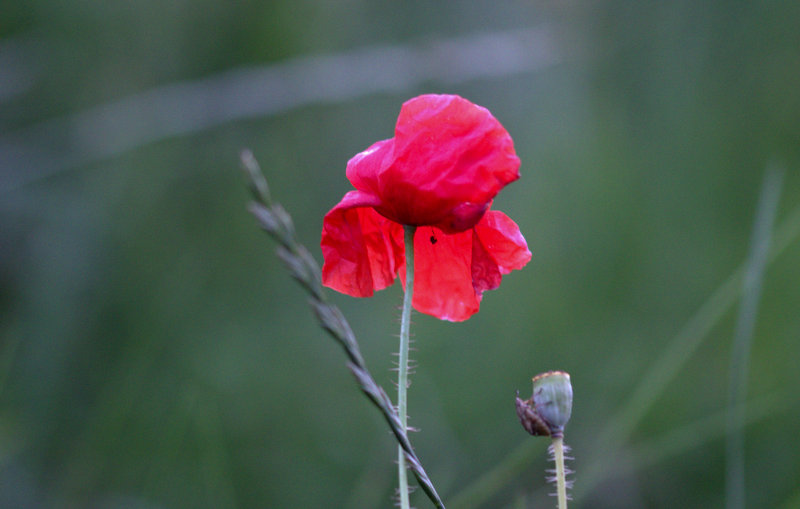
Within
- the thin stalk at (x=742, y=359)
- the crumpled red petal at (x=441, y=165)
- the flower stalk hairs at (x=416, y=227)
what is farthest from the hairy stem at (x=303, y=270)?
the thin stalk at (x=742, y=359)

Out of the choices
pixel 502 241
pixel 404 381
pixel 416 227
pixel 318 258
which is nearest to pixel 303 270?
pixel 404 381

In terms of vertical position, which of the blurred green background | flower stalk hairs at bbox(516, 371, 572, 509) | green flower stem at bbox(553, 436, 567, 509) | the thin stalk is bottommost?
green flower stem at bbox(553, 436, 567, 509)

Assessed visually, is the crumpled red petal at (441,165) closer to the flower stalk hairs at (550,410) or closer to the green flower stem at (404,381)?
the green flower stem at (404,381)

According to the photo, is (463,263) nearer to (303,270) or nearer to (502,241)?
(502,241)

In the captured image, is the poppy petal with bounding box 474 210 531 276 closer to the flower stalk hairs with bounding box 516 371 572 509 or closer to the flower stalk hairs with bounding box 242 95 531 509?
the flower stalk hairs with bounding box 242 95 531 509

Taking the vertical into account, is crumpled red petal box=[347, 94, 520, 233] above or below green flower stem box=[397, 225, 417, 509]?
above

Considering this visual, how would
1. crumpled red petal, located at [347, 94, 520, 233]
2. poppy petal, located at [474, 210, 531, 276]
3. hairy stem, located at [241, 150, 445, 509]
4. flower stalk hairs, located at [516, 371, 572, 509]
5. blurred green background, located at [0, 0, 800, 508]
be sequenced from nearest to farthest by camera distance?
hairy stem, located at [241, 150, 445, 509] < flower stalk hairs, located at [516, 371, 572, 509] < crumpled red petal, located at [347, 94, 520, 233] < poppy petal, located at [474, 210, 531, 276] < blurred green background, located at [0, 0, 800, 508]

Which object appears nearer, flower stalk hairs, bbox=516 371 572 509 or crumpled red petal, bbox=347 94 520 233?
flower stalk hairs, bbox=516 371 572 509

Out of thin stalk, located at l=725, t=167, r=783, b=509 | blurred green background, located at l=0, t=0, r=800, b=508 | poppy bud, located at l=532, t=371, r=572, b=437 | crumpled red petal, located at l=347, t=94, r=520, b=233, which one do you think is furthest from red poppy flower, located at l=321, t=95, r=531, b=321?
blurred green background, located at l=0, t=0, r=800, b=508

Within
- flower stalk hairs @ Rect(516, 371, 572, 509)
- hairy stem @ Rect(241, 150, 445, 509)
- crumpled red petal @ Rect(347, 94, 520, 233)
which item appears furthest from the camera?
crumpled red petal @ Rect(347, 94, 520, 233)
